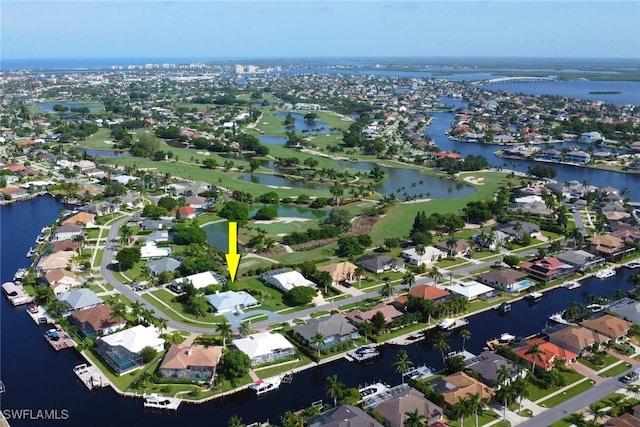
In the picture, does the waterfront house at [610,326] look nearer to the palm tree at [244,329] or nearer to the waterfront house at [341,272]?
the waterfront house at [341,272]

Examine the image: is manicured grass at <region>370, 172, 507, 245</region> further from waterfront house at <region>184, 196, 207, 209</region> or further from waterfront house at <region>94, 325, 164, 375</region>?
waterfront house at <region>94, 325, 164, 375</region>

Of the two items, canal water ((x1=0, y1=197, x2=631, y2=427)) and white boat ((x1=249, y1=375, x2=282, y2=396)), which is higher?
white boat ((x1=249, y1=375, x2=282, y2=396))

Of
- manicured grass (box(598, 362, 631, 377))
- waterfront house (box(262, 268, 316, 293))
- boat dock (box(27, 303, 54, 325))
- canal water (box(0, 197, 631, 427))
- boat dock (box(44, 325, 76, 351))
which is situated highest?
waterfront house (box(262, 268, 316, 293))

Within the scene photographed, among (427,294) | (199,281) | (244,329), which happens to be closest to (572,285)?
(427,294)

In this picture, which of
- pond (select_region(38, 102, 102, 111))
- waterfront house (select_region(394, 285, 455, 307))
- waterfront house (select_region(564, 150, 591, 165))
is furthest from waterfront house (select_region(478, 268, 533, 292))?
pond (select_region(38, 102, 102, 111))

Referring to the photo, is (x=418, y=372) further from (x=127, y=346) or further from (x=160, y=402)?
(x=127, y=346)

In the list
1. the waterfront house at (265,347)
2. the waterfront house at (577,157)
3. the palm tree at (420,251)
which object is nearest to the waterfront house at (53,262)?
the waterfront house at (265,347)
